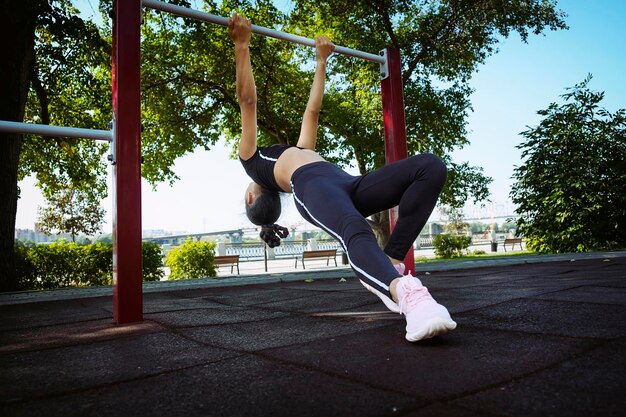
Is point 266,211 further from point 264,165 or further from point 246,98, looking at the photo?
point 246,98

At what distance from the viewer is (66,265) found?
780 centimetres

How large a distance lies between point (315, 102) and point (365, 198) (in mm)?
961

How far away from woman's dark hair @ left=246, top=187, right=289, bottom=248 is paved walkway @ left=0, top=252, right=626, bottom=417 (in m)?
0.49

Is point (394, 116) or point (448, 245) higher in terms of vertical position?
point (394, 116)

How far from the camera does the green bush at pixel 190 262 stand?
980cm

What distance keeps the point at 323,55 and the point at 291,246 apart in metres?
20.4

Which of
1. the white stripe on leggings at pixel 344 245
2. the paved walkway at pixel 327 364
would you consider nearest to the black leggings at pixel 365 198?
the white stripe on leggings at pixel 344 245

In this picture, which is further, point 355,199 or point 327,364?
point 355,199

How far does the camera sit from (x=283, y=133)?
1259 centimetres

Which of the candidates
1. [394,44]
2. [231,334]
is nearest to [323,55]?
[231,334]

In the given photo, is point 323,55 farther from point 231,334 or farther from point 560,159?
point 560,159

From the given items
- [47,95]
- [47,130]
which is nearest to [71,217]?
[47,95]

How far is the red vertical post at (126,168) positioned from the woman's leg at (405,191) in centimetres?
127

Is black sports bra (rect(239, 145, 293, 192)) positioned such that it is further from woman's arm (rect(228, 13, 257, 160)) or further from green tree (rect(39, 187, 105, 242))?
green tree (rect(39, 187, 105, 242))
